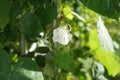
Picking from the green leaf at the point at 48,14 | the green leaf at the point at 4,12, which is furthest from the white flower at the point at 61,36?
the green leaf at the point at 4,12

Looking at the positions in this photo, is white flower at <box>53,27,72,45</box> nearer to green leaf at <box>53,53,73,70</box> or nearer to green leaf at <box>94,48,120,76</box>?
green leaf at <box>53,53,73,70</box>

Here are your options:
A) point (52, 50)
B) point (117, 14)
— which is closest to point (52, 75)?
point (52, 50)

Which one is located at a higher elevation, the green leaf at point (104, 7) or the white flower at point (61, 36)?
the green leaf at point (104, 7)

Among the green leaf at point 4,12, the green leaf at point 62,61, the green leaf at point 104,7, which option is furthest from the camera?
the green leaf at point 62,61

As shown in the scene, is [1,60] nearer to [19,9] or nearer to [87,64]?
[19,9]

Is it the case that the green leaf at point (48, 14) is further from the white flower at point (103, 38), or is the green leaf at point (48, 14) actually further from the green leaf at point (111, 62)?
the green leaf at point (111, 62)

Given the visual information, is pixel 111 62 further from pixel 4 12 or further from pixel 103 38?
pixel 4 12

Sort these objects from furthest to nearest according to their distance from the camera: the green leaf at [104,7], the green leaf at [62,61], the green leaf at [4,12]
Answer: the green leaf at [62,61]
the green leaf at [4,12]
the green leaf at [104,7]

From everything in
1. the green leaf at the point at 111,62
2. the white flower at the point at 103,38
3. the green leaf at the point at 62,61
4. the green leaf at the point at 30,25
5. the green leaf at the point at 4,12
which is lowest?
the green leaf at the point at 111,62
